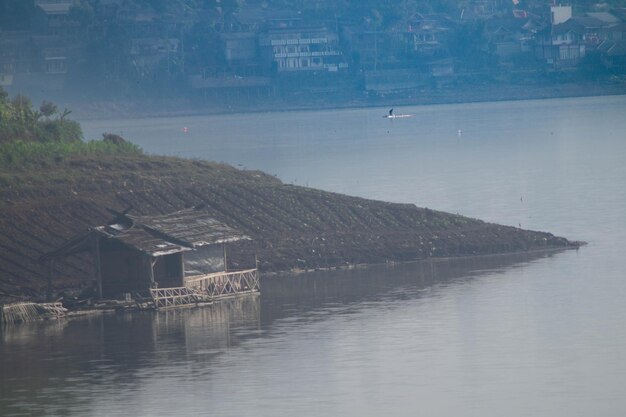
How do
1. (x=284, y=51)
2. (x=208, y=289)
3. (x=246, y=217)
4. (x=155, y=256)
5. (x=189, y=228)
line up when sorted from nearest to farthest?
(x=155, y=256) < (x=189, y=228) < (x=208, y=289) < (x=246, y=217) < (x=284, y=51)

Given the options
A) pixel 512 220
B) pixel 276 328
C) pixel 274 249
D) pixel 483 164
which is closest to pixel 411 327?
pixel 276 328

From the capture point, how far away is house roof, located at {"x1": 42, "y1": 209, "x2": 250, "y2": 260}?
43.1 meters

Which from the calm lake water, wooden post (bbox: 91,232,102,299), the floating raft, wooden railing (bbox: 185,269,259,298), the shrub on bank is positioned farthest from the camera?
the shrub on bank

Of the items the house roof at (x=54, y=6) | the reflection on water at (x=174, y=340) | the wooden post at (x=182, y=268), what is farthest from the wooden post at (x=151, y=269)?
the house roof at (x=54, y=6)

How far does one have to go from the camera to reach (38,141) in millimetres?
61031

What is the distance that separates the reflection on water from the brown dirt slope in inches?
43.8

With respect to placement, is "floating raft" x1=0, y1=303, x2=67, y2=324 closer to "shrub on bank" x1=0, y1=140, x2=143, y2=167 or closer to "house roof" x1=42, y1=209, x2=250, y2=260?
"house roof" x1=42, y1=209, x2=250, y2=260

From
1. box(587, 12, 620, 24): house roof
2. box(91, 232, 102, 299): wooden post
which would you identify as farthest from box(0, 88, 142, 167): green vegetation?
box(587, 12, 620, 24): house roof

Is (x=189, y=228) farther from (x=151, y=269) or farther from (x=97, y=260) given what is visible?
(x=97, y=260)

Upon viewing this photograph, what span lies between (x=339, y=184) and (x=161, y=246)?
44.8 m

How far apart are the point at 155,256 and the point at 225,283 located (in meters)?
3.38

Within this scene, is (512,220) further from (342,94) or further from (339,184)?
(342,94)

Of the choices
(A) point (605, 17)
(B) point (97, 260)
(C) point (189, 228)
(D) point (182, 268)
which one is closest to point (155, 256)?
(D) point (182, 268)

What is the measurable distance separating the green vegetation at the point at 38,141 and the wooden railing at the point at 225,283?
12.0 m
